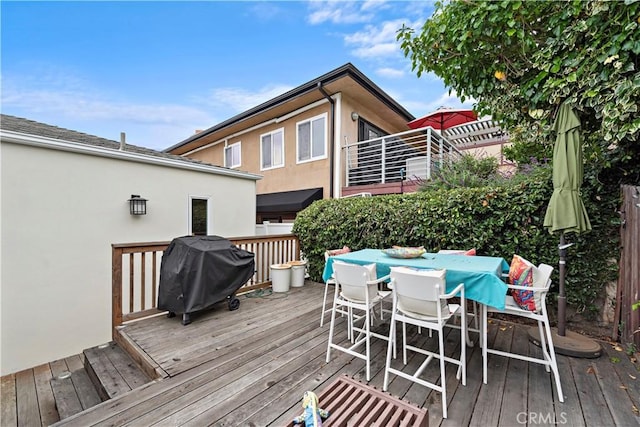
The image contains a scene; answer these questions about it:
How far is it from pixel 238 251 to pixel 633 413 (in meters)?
4.51

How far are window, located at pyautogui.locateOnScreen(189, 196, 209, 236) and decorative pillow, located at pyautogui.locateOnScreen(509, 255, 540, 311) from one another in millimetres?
6881

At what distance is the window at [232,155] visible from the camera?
37.0 ft

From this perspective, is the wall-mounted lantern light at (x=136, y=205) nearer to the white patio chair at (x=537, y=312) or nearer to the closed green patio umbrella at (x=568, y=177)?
the white patio chair at (x=537, y=312)

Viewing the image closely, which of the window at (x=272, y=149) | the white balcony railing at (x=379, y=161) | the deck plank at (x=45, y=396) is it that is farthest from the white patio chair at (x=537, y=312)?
the window at (x=272, y=149)

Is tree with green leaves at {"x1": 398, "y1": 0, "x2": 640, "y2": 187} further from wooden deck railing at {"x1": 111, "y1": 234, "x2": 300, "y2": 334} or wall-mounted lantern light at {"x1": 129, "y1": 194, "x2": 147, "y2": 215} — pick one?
wall-mounted lantern light at {"x1": 129, "y1": 194, "x2": 147, "y2": 215}

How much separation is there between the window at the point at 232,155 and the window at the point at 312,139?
3.55 metres

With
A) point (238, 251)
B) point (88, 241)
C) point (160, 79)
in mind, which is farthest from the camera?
point (160, 79)

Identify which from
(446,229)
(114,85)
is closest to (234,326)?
(446,229)

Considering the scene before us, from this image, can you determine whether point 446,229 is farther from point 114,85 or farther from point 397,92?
point 114,85

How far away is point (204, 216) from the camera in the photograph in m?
7.20

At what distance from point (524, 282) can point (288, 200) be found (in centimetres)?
693

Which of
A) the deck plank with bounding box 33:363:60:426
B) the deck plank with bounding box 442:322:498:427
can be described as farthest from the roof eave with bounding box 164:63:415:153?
the deck plank with bounding box 33:363:60:426

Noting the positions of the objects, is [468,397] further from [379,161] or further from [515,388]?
[379,161]

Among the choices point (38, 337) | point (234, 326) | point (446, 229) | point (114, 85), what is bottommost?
point (38, 337)
